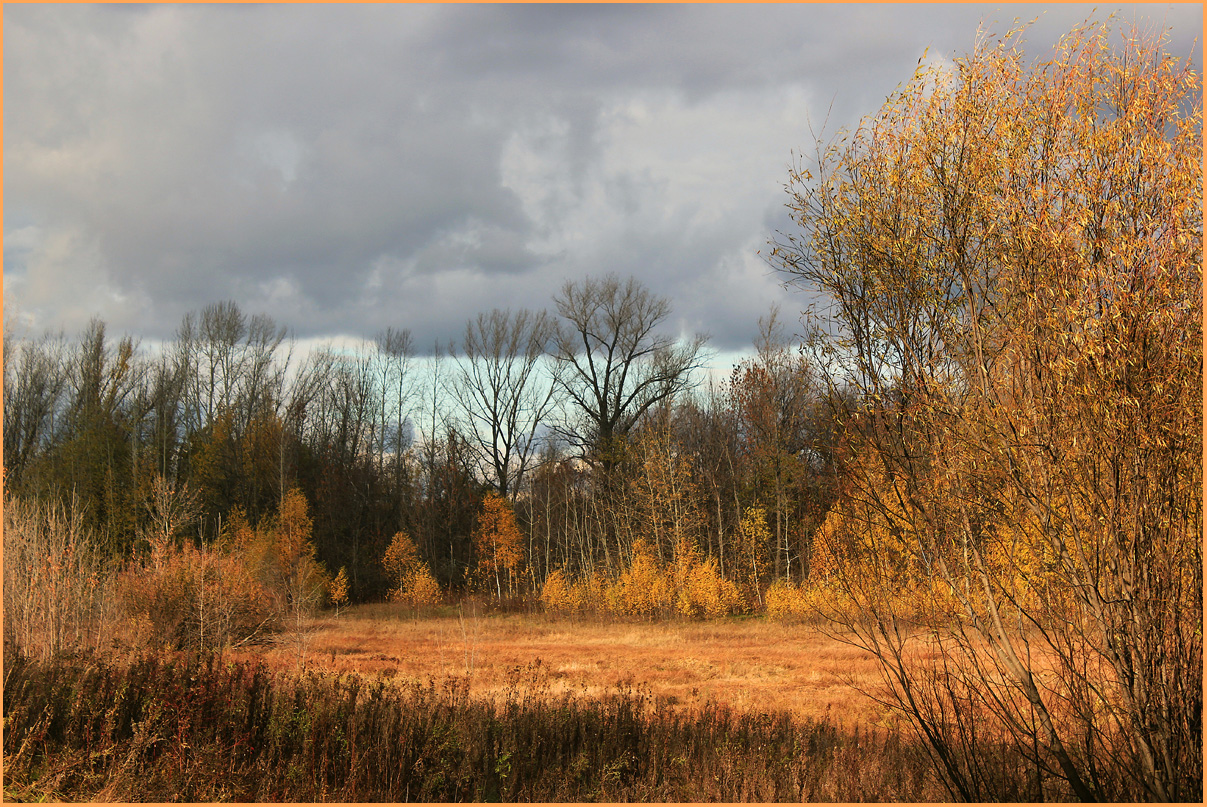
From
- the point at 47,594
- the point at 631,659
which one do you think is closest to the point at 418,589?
the point at 631,659

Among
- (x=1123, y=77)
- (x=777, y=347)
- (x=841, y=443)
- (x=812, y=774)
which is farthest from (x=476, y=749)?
(x=777, y=347)

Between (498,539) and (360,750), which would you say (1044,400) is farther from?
(498,539)

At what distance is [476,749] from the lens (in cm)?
746

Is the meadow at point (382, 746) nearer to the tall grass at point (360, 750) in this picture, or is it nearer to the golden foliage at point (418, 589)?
the tall grass at point (360, 750)

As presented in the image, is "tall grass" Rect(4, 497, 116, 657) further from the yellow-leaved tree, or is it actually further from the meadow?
the yellow-leaved tree

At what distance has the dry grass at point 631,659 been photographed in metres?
12.8

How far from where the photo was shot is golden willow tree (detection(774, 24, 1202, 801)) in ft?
16.6

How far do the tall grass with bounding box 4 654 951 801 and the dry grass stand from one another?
1714mm

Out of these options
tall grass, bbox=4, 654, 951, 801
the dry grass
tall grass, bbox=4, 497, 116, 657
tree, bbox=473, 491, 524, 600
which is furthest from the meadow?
tree, bbox=473, 491, 524, 600

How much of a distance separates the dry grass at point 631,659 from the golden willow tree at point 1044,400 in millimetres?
2944

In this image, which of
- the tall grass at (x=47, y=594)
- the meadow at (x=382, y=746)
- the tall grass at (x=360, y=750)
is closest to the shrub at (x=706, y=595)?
the meadow at (x=382, y=746)

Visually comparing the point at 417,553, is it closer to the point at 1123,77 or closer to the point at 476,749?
the point at 476,749

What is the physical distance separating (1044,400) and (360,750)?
21.9 feet

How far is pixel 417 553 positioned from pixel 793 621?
24.1m
